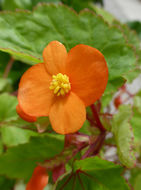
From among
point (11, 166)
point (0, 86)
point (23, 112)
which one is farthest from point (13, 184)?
point (23, 112)

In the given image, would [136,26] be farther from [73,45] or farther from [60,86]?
[60,86]

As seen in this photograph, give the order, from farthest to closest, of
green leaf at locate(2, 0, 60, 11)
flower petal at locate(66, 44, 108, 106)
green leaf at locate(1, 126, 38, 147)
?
green leaf at locate(2, 0, 60, 11), green leaf at locate(1, 126, 38, 147), flower petal at locate(66, 44, 108, 106)

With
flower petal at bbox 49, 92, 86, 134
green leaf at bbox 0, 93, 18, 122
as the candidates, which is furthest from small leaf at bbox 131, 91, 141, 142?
green leaf at bbox 0, 93, 18, 122

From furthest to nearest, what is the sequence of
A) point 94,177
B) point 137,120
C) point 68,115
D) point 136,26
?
point 136,26 → point 137,120 → point 94,177 → point 68,115

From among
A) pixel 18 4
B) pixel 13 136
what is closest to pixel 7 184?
pixel 13 136

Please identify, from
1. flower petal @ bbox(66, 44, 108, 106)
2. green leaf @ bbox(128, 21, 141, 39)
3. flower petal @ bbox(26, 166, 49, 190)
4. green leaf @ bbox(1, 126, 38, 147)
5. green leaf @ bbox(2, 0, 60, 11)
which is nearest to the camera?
flower petal @ bbox(66, 44, 108, 106)

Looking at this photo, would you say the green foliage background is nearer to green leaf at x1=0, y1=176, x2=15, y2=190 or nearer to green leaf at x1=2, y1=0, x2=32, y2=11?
green leaf at x1=0, y1=176, x2=15, y2=190

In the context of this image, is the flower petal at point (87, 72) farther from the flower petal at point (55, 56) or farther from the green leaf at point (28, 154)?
the green leaf at point (28, 154)

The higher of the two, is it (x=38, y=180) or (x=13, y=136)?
(x=38, y=180)
